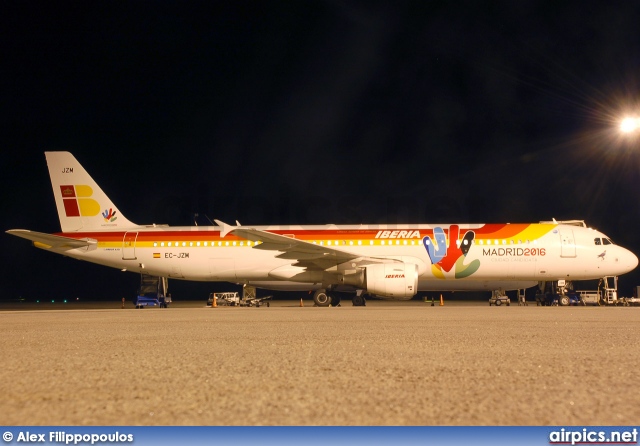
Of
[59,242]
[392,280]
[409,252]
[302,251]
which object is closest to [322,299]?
[302,251]

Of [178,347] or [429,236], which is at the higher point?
[429,236]

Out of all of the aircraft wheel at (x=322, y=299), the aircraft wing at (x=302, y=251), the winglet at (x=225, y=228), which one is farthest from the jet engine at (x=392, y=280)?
the winglet at (x=225, y=228)

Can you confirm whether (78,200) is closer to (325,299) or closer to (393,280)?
(325,299)

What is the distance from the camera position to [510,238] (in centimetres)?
2003

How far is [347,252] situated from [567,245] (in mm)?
8318

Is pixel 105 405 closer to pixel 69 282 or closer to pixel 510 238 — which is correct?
pixel 510 238

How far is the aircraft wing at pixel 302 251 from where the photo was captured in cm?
1820

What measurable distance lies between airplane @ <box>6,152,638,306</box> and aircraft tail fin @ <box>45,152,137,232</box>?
0.19 feet

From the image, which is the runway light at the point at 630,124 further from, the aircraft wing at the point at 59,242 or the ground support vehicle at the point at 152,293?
the ground support vehicle at the point at 152,293

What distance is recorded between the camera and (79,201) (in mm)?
22219

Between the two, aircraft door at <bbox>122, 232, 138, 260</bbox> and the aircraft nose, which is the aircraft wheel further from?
the aircraft nose

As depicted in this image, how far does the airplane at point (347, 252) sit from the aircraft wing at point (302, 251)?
0.13 ft

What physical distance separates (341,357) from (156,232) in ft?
60.6

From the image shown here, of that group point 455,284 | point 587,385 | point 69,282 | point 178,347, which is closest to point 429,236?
point 455,284
